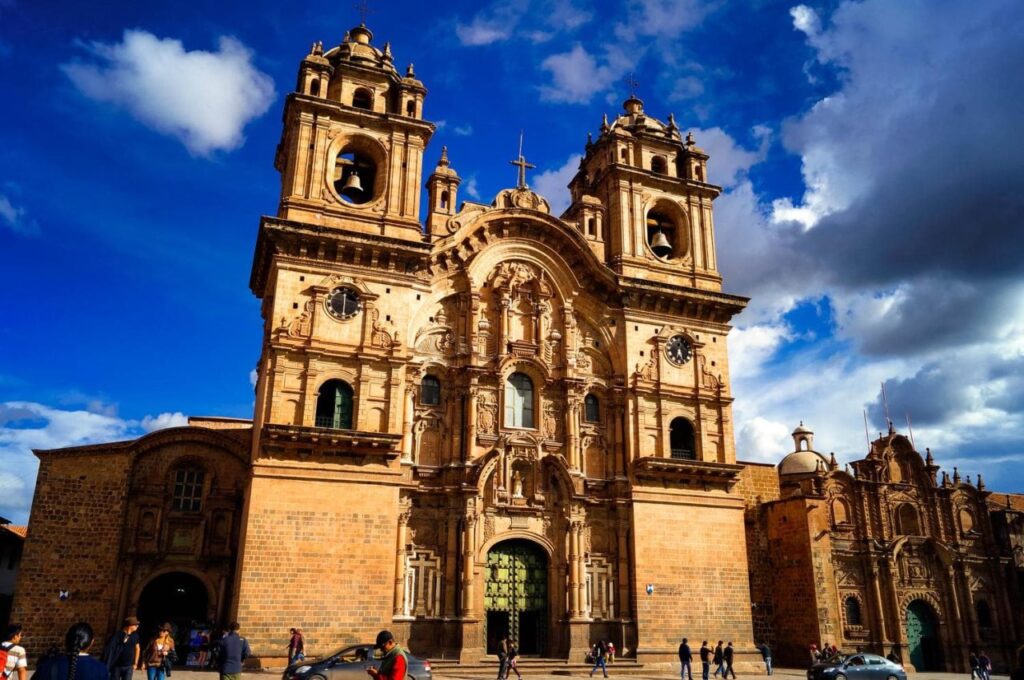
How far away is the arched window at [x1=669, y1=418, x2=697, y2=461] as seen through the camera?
29.5 metres

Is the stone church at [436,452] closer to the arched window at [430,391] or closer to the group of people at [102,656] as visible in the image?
the arched window at [430,391]

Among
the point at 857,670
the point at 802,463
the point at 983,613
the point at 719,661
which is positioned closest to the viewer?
the point at 857,670

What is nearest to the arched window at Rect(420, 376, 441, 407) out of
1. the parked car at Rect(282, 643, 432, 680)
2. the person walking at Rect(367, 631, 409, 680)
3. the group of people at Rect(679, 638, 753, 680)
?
the parked car at Rect(282, 643, 432, 680)

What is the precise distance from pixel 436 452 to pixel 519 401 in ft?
11.5

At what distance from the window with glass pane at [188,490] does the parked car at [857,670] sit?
19673 millimetres

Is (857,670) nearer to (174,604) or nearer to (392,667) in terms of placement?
Result: (174,604)

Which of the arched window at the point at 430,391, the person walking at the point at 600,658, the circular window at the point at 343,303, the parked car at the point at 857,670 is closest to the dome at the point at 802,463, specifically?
the parked car at the point at 857,670

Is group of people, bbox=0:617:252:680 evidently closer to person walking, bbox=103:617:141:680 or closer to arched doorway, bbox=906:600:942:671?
person walking, bbox=103:617:141:680

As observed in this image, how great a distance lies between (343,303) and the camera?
26.1m

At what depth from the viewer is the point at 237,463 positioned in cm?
2692

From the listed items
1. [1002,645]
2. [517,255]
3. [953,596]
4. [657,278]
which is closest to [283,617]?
[517,255]

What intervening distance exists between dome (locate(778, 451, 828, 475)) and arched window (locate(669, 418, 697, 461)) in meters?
12.9

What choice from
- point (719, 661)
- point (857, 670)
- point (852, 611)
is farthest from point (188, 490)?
point (852, 611)

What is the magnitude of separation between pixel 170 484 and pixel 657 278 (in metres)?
18.8
